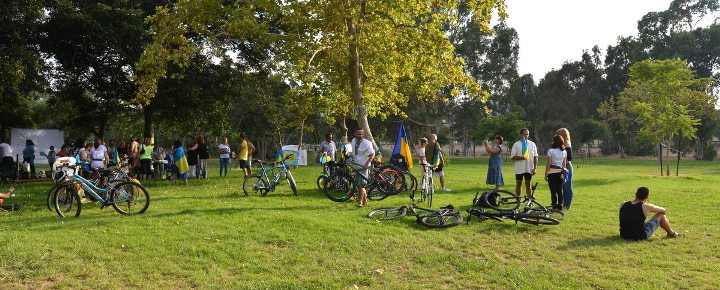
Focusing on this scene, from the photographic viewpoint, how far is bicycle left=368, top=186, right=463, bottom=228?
8562 mm

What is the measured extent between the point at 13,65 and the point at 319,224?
35.4ft

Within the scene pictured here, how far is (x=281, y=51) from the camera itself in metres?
15.4

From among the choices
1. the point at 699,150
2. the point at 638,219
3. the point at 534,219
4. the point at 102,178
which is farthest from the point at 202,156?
the point at 699,150

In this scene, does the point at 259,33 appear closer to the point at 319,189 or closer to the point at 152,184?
the point at 319,189

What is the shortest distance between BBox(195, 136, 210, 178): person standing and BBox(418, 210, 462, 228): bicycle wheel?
9940 mm

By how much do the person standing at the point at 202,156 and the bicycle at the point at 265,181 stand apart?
15.4 ft

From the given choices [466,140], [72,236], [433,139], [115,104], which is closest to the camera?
[72,236]

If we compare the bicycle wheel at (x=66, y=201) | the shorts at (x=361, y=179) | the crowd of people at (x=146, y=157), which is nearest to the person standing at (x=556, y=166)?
the shorts at (x=361, y=179)

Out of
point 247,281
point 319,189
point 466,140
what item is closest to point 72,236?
point 247,281

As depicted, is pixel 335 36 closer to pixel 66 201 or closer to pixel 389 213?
pixel 389 213

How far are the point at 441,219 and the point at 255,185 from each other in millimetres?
5365

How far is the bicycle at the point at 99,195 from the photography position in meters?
9.05

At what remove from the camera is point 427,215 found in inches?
345

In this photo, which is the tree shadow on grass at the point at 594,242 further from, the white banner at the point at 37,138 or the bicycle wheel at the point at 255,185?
the white banner at the point at 37,138
